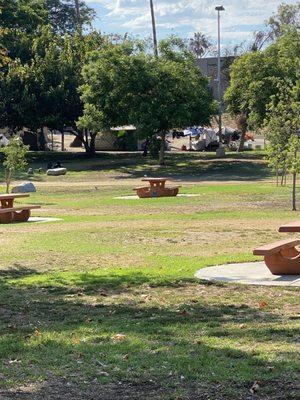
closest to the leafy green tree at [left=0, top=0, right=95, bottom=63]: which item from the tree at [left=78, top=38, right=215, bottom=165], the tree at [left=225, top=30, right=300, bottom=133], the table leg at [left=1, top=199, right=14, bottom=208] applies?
the tree at [left=78, top=38, right=215, bottom=165]

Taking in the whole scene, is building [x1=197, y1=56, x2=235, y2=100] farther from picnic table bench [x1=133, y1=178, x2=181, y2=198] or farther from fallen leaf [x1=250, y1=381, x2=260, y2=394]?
fallen leaf [x1=250, y1=381, x2=260, y2=394]

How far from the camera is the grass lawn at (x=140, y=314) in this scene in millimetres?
6211

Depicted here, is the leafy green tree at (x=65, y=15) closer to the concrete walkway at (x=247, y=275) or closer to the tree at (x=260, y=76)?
the tree at (x=260, y=76)

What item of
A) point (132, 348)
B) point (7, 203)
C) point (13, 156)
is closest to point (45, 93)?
point (13, 156)

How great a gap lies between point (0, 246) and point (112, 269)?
14.4 ft

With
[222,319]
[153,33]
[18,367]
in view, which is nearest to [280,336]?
[222,319]

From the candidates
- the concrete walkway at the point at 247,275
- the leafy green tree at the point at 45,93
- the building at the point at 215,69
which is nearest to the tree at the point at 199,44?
the building at the point at 215,69

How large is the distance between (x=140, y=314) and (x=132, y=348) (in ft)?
5.90

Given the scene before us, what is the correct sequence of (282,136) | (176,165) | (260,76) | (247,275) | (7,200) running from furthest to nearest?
(260,76) < (176,165) < (282,136) < (7,200) < (247,275)

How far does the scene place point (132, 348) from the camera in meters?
7.29

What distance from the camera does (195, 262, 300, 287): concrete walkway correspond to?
1144 cm

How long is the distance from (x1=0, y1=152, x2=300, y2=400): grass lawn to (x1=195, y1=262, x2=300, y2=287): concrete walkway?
318mm

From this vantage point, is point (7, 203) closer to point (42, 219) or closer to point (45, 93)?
point (42, 219)

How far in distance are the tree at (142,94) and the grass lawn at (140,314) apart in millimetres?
28530
